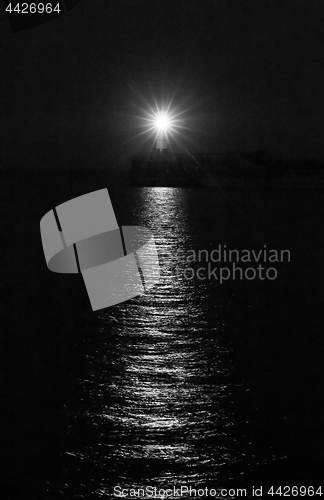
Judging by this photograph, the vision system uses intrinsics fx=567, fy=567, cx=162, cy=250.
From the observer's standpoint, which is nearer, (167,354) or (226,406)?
(226,406)

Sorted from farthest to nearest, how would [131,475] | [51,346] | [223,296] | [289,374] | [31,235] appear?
[31,235], [223,296], [51,346], [289,374], [131,475]

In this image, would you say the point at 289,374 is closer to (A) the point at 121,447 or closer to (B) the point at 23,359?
(A) the point at 121,447

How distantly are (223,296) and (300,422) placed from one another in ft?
22.5

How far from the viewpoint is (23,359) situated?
8945mm

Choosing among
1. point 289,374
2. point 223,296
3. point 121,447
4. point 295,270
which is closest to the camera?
point 121,447

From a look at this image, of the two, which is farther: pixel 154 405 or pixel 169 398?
pixel 169 398

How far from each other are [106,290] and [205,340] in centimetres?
481

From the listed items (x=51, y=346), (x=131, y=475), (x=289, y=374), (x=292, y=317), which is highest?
(x=292, y=317)

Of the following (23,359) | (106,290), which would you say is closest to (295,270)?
(106,290)

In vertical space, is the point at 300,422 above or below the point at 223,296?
below

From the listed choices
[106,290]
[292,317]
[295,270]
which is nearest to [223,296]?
[292,317]

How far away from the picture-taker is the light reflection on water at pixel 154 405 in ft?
18.4

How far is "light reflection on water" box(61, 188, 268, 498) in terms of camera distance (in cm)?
560

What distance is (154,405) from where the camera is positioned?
7156mm
